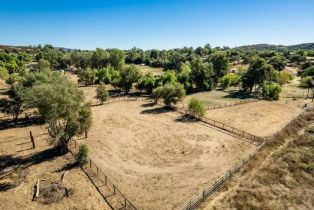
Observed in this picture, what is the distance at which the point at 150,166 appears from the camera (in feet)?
101

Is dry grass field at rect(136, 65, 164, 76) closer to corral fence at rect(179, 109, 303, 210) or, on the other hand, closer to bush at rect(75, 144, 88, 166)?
bush at rect(75, 144, 88, 166)

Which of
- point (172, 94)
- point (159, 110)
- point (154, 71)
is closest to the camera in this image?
point (159, 110)

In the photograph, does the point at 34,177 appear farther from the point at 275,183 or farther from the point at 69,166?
the point at 275,183

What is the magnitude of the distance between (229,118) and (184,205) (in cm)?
2946

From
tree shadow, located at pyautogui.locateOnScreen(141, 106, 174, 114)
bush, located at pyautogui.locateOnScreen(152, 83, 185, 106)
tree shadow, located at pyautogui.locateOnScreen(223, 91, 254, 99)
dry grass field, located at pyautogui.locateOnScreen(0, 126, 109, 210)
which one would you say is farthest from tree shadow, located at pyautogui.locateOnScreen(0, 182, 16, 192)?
tree shadow, located at pyautogui.locateOnScreen(223, 91, 254, 99)

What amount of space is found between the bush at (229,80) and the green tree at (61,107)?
57.2 m

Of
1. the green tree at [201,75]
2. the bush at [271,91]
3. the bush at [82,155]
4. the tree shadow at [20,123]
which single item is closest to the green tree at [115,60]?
the green tree at [201,75]

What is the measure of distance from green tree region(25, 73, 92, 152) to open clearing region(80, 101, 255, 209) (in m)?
4.17

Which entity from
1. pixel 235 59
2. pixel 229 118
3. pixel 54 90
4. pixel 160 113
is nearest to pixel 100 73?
pixel 160 113

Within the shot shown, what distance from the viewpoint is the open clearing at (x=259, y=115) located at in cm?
4403

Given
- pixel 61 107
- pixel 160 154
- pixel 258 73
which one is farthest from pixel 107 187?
pixel 258 73

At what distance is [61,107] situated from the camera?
3025 centimetres

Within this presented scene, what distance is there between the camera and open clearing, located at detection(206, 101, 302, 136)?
144 ft

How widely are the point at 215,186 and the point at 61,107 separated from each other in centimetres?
1918
